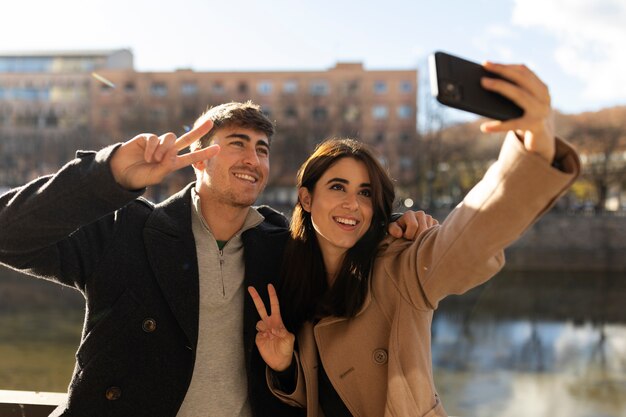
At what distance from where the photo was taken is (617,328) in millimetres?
15812

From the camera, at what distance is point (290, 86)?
118ft

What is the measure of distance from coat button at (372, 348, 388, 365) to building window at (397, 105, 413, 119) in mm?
36093

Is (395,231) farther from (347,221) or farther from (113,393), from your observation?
(113,393)

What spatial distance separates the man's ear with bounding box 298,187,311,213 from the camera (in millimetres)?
2086

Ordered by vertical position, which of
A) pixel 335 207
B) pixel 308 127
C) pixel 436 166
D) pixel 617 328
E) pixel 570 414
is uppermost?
pixel 308 127

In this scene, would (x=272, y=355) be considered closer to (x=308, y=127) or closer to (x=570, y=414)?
(x=570, y=414)

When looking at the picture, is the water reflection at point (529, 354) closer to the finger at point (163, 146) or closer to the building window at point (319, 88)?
the finger at point (163, 146)

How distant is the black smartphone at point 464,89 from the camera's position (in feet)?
3.92

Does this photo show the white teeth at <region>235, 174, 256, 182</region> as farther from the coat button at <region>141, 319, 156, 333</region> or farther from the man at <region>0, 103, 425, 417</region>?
the coat button at <region>141, 319, 156, 333</region>

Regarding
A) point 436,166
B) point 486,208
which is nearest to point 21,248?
point 486,208

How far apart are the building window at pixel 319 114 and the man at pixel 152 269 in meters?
28.7

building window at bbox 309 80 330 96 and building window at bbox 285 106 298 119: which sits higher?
building window at bbox 309 80 330 96

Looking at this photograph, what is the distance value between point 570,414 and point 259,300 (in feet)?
29.7

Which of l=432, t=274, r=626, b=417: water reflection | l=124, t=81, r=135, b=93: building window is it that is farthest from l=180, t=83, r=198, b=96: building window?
l=432, t=274, r=626, b=417: water reflection
